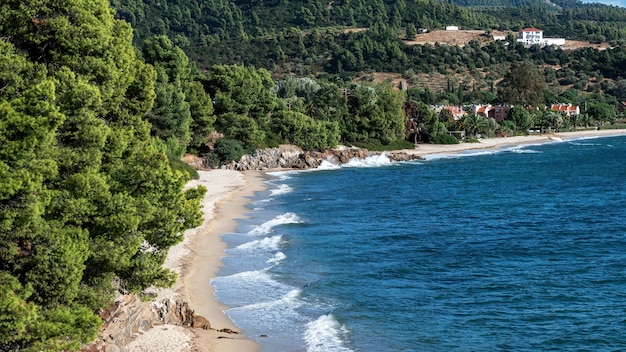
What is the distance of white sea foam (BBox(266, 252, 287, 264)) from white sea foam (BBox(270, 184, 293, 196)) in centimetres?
2521

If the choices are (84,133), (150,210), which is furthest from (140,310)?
(84,133)

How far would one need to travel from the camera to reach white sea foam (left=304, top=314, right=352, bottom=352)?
23.0m

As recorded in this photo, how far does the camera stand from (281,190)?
64.4m

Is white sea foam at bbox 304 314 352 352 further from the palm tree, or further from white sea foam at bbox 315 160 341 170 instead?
the palm tree

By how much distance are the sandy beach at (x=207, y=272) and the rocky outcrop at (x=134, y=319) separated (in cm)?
32

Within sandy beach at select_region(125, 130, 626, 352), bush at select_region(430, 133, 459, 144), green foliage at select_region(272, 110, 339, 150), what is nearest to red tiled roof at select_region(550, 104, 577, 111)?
bush at select_region(430, 133, 459, 144)

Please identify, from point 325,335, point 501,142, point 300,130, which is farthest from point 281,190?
point 501,142

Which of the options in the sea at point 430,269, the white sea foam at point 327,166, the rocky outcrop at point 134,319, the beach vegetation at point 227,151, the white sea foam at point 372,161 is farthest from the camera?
the white sea foam at point 372,161

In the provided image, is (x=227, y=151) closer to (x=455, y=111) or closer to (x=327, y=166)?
(x=327, y=166)

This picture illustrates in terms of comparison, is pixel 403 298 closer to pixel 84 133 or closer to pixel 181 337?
pixel 181 337

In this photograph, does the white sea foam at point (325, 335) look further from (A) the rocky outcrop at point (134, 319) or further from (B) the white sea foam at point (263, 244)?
(B) the white sea foam at point (263, 244)

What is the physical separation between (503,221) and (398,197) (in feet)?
44.6

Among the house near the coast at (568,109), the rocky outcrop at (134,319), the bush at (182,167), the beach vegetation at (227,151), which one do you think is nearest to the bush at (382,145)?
the beach vegetation at (227,151)

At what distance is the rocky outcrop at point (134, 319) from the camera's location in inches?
815
